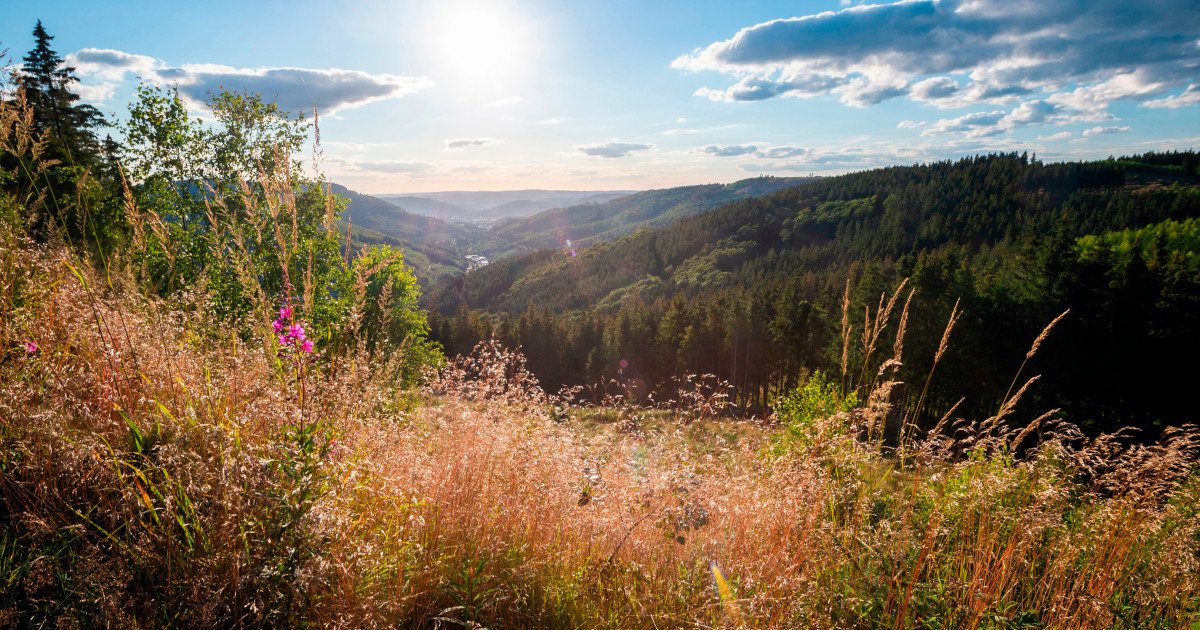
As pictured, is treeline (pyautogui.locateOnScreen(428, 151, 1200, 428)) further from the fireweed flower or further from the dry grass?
the fireweed flower

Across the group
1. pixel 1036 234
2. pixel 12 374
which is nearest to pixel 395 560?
pixel 12 374

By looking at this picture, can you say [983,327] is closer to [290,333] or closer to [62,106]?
[290,333]

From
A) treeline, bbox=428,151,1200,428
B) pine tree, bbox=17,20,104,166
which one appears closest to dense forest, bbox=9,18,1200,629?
treeline, bbox=428,151,1200,428

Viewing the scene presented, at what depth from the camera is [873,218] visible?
7042 inches

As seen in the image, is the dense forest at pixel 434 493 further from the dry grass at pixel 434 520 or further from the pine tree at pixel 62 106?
the pine tree at pixel 62 106

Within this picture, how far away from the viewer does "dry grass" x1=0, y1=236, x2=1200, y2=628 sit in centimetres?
188

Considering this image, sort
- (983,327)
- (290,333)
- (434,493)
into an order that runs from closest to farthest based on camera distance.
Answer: (290,333), (434,493), (983,327)

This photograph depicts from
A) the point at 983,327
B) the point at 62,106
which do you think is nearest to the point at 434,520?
the point at 62,106

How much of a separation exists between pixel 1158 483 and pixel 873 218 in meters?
204

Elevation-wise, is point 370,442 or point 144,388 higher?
point 144,388

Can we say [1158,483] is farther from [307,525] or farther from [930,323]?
[930,323]

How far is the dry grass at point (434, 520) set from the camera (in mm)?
1882

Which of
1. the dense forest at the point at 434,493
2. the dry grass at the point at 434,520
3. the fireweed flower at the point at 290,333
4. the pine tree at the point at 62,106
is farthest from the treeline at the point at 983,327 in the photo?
the pine tree at the point at 62,106

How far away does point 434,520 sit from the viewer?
266cm
